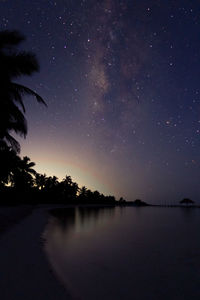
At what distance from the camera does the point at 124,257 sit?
9.10 m

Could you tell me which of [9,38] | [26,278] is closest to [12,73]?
[9,38]

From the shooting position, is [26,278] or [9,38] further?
[9,38]

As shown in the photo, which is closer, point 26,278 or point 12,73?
point 26,278

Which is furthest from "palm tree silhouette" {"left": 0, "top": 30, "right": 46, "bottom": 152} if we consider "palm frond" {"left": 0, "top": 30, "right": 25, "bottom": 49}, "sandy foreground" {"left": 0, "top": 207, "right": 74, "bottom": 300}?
"sandy foreground" {"left": 0, "top": 207, "right": 74, "bottom": 300}

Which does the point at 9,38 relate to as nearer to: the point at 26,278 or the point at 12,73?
the point at 12,73

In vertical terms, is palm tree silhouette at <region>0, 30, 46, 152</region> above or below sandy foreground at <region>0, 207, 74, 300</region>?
above

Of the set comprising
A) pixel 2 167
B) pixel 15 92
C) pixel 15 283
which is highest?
pixel 15 92

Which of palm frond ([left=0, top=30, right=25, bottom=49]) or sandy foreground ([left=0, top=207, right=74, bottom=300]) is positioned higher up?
palm frond ([left=0, top=30, right=25, bottom=49])

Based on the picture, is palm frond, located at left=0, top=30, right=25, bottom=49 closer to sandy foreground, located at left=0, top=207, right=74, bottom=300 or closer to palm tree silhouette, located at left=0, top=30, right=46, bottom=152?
palm tree silhouette, located at left=0, top=30, right=46, bottom=152

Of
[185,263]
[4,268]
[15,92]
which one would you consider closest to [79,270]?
[4,268]

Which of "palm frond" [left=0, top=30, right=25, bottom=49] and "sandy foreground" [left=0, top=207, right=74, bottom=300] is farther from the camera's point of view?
"palm frond" [left=0, top=30, right=25, bottom=49]

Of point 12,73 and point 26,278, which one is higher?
point 12,73

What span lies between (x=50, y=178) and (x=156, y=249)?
67430 millimetres

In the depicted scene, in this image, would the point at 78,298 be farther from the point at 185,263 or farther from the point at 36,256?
the point at 185,263
